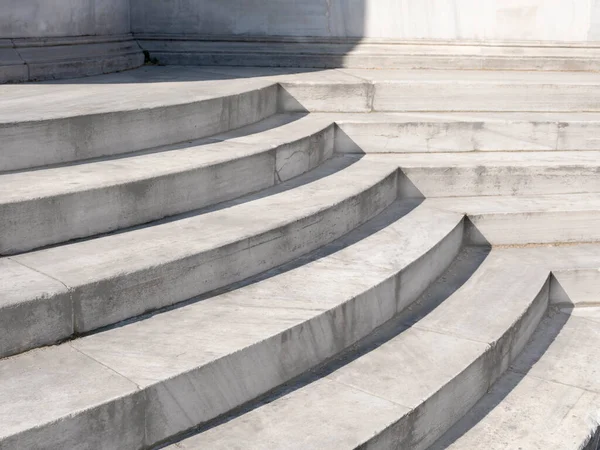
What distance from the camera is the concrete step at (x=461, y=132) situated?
6.87 m

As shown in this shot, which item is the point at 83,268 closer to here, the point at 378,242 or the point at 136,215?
the point at 136,215

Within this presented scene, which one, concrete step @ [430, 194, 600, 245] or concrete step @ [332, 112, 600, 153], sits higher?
concrete step @ [332, 112, 600, 153]

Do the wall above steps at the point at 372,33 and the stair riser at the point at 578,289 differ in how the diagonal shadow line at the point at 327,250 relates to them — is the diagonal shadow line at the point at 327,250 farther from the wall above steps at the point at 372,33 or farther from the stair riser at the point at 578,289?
the wall above steps at the point at 372,33

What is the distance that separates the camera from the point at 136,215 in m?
4.51

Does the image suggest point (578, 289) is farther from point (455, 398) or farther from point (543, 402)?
point (455, 398)

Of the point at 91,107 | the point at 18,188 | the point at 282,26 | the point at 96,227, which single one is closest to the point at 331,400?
the point at 96,227

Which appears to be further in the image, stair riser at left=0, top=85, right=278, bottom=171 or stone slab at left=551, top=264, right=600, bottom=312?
stone slab at left=551, top=264, right=600, bottom=312

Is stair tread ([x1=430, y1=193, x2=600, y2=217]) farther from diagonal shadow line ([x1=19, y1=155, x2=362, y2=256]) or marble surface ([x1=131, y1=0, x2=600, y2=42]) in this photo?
marble surface ([x1=131, y1=0, x2=600, y2=42])

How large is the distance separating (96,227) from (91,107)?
44.1 inches

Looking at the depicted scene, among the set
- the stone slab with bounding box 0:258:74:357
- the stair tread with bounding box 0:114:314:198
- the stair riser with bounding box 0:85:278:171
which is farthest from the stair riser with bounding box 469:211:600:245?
the stone slab with bounding box 0:258:74:357

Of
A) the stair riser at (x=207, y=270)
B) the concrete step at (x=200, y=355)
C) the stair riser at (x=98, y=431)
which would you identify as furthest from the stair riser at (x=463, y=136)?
the stair riser at (x=98, y=431)

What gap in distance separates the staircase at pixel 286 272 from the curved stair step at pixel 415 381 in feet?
0.04

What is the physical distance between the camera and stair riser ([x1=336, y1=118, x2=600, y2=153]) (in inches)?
270

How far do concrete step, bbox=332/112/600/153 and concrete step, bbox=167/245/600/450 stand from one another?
1.51 meters
